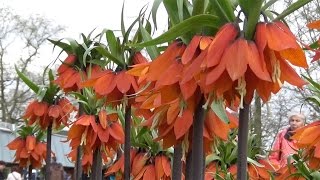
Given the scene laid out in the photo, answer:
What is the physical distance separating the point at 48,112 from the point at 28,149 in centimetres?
99

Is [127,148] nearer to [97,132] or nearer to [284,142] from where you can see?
[97,132]

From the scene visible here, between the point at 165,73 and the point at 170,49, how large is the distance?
0.23 ft

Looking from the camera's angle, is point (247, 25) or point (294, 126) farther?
point (294, 126)

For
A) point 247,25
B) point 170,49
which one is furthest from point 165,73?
point 247,25

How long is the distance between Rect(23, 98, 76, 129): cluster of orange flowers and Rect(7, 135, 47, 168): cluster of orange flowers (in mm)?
847

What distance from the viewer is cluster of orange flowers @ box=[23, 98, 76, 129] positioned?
3.14 m

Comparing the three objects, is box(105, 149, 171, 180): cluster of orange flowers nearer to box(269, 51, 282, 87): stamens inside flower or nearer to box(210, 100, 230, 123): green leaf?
box(210, 100, 230, 123): green leaf

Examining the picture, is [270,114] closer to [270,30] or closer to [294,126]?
[294,126]

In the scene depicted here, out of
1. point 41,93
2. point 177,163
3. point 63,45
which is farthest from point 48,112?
point 177,163

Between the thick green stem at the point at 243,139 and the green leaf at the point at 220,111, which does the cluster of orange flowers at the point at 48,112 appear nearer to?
the green leaf at the point at 220,111

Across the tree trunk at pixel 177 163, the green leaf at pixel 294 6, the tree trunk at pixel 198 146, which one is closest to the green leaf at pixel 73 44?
the tree trunk at pixel 177 163

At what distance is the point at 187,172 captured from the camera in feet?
4.95

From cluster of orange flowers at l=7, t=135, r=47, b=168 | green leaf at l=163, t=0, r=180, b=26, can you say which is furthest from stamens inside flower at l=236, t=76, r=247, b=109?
cluster of orange flowers at l=7, t=135, r=47, b=168

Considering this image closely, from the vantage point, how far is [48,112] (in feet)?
10.3
